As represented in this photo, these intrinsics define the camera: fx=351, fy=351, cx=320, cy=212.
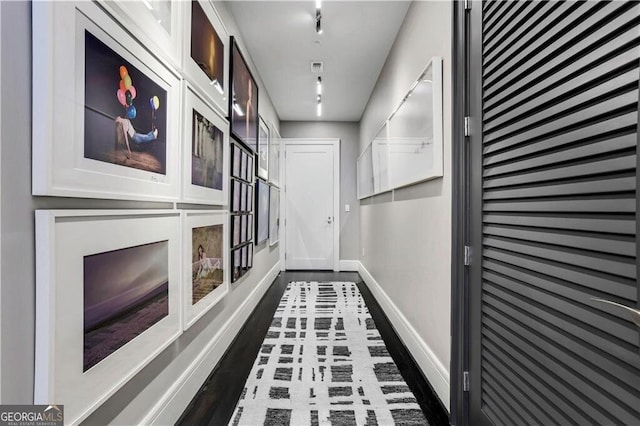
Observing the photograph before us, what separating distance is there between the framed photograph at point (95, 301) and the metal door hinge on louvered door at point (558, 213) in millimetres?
1366

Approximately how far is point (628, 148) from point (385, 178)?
8.92 feet

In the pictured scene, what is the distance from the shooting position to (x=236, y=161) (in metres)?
2.74

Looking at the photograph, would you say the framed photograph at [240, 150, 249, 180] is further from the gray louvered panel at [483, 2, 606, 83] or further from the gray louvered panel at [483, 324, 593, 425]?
the gray louvered panel at [483, 324, 593, 425]

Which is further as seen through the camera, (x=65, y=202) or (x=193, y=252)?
(x=193, y=252)

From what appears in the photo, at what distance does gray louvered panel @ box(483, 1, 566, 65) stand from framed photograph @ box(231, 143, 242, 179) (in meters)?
1.81

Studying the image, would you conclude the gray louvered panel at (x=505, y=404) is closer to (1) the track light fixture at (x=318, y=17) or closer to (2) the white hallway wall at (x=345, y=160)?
→ (1) the track light fixture at (x=318, y=17)

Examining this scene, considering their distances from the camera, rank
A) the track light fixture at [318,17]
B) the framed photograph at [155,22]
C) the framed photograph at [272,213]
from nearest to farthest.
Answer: the framed photograph at [155,22]
the track light fixture at [318,17]
the framed photograph at [272,213]

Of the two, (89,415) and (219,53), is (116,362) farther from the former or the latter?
(219,53)

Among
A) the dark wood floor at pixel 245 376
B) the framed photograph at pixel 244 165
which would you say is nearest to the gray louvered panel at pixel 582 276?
the dark wood floor at pixel 245 376

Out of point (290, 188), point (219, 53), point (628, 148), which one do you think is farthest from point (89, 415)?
point (290, 188)

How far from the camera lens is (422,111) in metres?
2.29

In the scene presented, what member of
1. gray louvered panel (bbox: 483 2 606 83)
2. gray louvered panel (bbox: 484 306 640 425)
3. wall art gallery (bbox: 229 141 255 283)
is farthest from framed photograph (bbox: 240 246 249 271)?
gray louvered panel (bbox: 483 2 606 83)

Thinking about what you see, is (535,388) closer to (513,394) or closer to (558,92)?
(513,394)

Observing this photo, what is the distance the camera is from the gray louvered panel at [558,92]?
814mm
